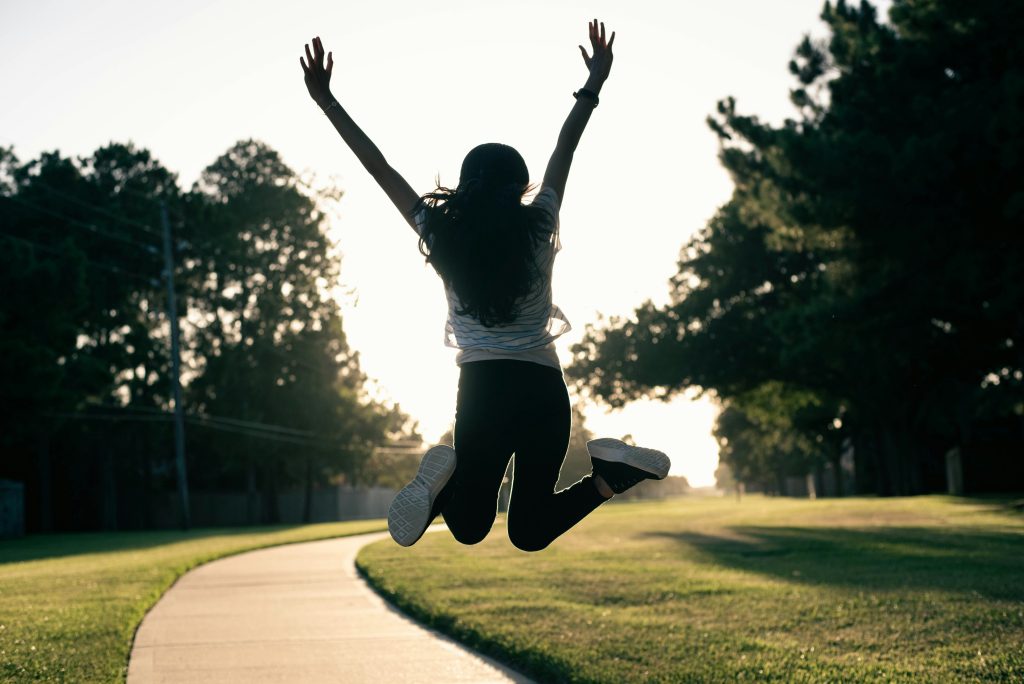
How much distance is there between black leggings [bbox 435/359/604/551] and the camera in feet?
12.6

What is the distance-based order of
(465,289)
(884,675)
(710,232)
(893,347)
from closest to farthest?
(465,289)
(884,675)
(893,347)
(710,232)

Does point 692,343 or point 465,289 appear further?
point 692,343

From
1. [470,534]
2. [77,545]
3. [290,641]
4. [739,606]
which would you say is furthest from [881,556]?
[77,545]

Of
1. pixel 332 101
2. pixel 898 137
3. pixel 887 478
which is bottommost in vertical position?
pixel 887 478

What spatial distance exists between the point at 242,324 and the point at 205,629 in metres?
40.3

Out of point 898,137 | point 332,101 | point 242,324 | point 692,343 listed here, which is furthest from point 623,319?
point 332,101

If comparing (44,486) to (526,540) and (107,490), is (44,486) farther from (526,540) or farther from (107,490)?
(526,540)

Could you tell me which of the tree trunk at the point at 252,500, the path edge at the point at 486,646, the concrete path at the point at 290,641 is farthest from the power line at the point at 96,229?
the path edge at the point at 486,646

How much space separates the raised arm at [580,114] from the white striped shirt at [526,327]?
158 mm

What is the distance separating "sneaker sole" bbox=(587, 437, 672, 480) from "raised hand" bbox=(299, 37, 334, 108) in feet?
5.89

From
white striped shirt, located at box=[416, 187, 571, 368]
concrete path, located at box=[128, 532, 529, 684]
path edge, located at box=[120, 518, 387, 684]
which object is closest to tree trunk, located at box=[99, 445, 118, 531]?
path edge, located at box=[120, 518, 387, 684]

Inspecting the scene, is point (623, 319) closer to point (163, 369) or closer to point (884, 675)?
point (163, 369)

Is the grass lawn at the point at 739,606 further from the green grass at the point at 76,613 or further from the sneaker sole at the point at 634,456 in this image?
the green grass at the point at 76,613

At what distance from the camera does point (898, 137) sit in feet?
67.9
